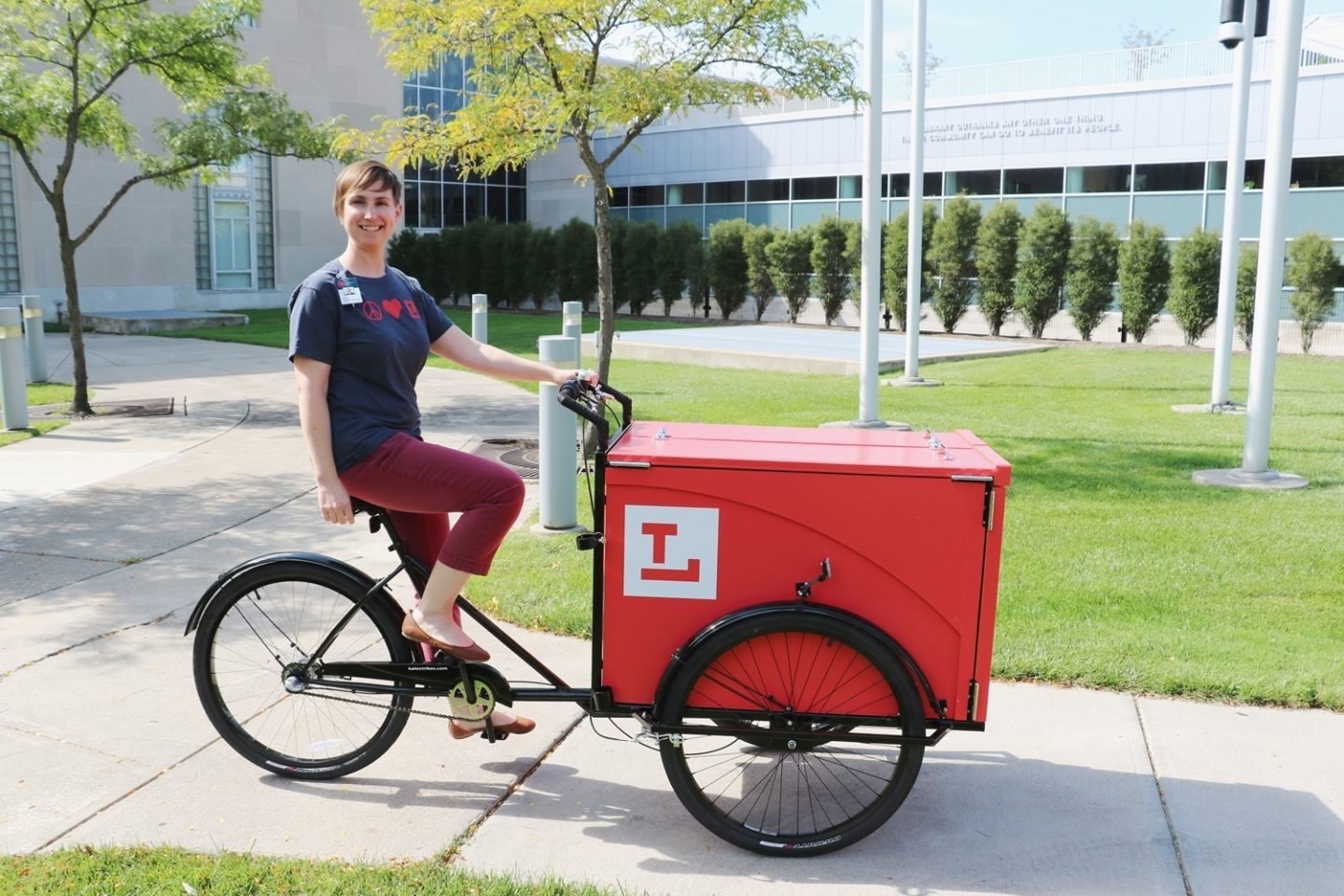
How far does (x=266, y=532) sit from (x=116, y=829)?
3.88 metres

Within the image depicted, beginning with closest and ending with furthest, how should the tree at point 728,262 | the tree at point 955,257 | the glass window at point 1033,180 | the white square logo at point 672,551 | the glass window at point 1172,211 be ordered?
1. the white square logo at point 672,551
2. the tree at point 955,257
3. the glass window at point 1172,211
4. the tree at point 728,262
5. the glass window at point 1033,180

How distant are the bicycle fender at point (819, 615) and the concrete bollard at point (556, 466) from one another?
149 inches

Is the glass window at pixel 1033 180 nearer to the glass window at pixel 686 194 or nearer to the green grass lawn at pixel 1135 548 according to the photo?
the glass window at pixel 686 194

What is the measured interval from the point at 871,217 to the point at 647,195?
96.6 ft

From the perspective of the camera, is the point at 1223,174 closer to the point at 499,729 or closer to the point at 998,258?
the point at 998,258

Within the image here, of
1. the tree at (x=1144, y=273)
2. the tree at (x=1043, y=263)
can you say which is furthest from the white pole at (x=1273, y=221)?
the tree at (x=1043, y=263)

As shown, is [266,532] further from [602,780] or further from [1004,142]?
[1004,142]

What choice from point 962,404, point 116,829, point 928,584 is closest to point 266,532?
point 116,829

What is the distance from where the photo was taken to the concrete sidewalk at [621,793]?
11.0 feet

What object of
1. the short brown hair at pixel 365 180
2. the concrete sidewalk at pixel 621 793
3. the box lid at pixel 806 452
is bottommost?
the concrete sidewalk at pixel 621 793

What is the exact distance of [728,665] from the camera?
3459 mm

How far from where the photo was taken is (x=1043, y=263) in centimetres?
2372

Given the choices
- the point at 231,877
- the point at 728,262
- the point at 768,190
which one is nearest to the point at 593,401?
the point at 231,877

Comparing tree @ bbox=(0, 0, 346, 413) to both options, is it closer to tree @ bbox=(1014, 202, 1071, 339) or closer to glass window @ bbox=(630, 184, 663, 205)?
tree @ bbox=(1014, 202, 1071, 339)
